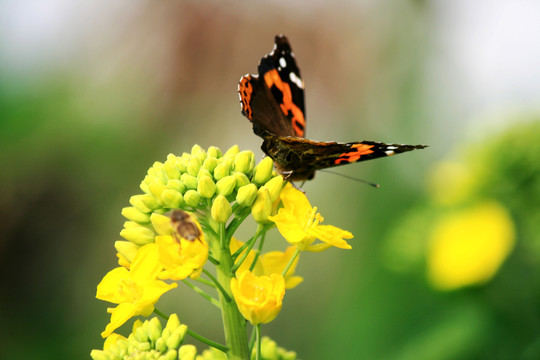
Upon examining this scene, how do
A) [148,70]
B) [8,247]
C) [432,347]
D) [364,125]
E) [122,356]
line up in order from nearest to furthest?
[122,356]
[432,347]
[8,247]
[364,125]
[148,70]

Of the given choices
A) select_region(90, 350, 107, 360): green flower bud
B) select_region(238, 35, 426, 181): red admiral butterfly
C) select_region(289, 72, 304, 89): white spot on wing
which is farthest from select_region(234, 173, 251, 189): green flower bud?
select_region(289, 72, 304, 89): white spot on wing

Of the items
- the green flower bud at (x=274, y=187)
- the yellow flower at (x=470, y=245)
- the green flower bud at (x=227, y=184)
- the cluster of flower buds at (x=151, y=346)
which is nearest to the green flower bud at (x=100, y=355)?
the cluster of flower buds at (x=151, y=346)

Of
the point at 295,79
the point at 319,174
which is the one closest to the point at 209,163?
the point at 295,79

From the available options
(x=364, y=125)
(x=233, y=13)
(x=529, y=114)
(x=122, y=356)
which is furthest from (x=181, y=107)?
(x=122, y=356)

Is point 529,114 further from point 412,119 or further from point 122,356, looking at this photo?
point 122,356

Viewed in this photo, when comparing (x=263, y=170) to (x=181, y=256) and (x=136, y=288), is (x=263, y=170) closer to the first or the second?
(x=181, y=256)

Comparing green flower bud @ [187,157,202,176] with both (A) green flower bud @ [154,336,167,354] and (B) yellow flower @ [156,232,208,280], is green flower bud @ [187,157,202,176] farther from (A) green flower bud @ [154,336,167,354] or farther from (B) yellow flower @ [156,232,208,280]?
(A) green flower bud @ [154,336,167,354]
